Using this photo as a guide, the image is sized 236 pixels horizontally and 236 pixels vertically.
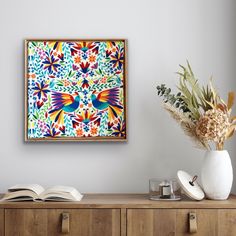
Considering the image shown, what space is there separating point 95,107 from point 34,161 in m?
0.48

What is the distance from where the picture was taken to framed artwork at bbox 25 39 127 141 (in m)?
2.59

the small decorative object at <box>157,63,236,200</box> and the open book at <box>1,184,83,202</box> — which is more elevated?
the small decorative object at <box>157,63,236,200</box>

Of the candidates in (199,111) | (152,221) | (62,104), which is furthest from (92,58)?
(152,221)

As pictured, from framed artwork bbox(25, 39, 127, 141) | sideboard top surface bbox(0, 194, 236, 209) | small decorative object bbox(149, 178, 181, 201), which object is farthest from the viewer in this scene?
framed artwork bbox(25, 39, 127, 141)

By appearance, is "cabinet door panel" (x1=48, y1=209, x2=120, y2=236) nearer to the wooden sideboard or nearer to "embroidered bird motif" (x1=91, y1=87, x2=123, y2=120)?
the wooden sideboard

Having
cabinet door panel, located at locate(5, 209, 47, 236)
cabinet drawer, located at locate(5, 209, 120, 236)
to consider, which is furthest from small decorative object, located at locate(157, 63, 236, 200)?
cabinet door panel, located at locate(5, 209, 47, 236)

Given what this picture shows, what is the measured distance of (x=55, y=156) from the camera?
261cm

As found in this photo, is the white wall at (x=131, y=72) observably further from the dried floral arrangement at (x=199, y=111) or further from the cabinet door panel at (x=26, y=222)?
the cabinet door panel at (x=26, y=222)

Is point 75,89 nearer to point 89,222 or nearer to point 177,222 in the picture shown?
point 89,222

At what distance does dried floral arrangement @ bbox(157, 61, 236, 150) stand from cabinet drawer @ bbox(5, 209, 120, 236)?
1.90ft

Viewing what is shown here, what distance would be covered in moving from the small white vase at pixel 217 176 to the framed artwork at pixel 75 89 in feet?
1.75

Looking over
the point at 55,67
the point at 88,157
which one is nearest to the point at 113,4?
the point at 55,67

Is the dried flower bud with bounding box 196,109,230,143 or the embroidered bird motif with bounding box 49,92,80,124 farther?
the embroidered bird motif with bounding box 49,92,80,124

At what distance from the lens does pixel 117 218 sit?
2.19 meters
